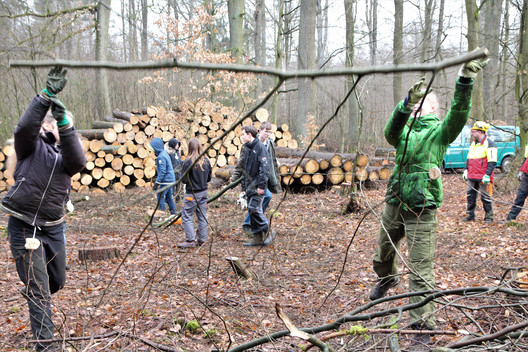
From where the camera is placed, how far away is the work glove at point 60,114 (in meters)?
2.42

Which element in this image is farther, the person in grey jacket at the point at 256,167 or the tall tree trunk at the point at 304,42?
the tall tree trunk at the point at 304,42

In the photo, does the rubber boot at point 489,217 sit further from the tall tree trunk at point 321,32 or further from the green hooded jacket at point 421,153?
the tall tree trunk at point 321,32

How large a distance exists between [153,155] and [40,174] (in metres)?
9.06

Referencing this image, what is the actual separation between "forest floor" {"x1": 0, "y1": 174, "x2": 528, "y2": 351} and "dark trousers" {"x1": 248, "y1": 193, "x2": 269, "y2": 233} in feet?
1.10

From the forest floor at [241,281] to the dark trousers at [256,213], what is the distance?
1.10 ft

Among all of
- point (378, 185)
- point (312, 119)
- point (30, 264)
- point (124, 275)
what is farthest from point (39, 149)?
point (312, 119)

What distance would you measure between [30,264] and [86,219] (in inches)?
225

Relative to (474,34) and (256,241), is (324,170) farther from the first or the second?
(474,34)

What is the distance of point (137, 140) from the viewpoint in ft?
38.0

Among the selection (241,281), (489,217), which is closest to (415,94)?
(241,281)

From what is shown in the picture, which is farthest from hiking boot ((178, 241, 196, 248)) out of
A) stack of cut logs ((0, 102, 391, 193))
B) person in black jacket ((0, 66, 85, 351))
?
stack of cut logs ((0, 102, 391, 193))

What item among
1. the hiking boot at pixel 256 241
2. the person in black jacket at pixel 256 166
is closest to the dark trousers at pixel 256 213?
the person in black jacket at pixel 256 166

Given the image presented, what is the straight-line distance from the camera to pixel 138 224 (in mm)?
7406

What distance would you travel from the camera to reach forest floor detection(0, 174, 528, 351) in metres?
2.78
